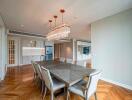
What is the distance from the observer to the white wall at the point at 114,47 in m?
2.64

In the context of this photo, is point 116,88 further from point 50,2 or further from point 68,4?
point 50,2

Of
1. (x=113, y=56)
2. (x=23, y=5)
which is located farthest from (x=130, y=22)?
(x=23, y=5)

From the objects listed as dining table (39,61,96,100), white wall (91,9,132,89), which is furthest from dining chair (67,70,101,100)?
white wall (91,9,132,89)

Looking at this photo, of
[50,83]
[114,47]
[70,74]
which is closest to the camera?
[50,83]

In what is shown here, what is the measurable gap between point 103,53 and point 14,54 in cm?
595

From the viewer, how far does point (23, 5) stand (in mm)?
2311

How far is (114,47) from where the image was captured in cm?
299

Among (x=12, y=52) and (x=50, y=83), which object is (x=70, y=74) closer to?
(x=50, y=83)

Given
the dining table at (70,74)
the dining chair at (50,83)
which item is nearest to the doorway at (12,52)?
the dining table at (70,74)

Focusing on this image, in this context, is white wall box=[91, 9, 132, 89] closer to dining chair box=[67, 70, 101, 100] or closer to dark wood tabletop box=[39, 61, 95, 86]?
dark wood tabletop box=[39, 61, 95, 86]

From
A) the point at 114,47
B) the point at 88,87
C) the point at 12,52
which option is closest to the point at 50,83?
the point at 88,87

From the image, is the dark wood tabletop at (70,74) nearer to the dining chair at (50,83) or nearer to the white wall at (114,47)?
the dining chair at (50,83)

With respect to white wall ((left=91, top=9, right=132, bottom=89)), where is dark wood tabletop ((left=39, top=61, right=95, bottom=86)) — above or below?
below

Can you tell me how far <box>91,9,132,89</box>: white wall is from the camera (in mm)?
2641
